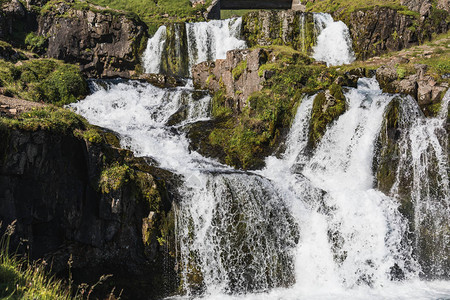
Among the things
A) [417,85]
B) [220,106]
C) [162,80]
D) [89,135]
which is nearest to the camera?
[89,135]

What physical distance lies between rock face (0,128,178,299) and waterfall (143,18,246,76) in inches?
861

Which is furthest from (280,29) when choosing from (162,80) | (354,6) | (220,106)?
(220,106)

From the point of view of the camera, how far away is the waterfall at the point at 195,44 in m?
31.3

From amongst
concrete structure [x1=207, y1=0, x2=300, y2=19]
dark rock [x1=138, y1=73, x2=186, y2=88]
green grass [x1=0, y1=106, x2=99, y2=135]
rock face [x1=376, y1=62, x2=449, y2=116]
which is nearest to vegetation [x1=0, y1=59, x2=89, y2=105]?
dark rock [x1=138, y1=73, x2=186, y2=88]

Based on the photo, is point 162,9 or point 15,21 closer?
point 15,21

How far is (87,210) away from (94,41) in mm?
26078

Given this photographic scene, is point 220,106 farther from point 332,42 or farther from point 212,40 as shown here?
point 332,42

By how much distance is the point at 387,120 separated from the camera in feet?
45.1

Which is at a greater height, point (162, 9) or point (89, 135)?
point (162, 9)

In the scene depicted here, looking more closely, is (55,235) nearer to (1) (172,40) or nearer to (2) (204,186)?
(2) (204,186)

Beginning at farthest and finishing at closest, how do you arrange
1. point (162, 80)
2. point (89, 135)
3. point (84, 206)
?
1. point (162, 80)
2. point (89, 135)
3. point (84, 206)

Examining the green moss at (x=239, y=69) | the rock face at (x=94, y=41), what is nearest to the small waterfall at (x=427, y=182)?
the green moss at (x=239, y=69)

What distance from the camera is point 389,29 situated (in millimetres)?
28656

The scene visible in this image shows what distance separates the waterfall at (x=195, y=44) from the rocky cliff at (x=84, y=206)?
2171cm
